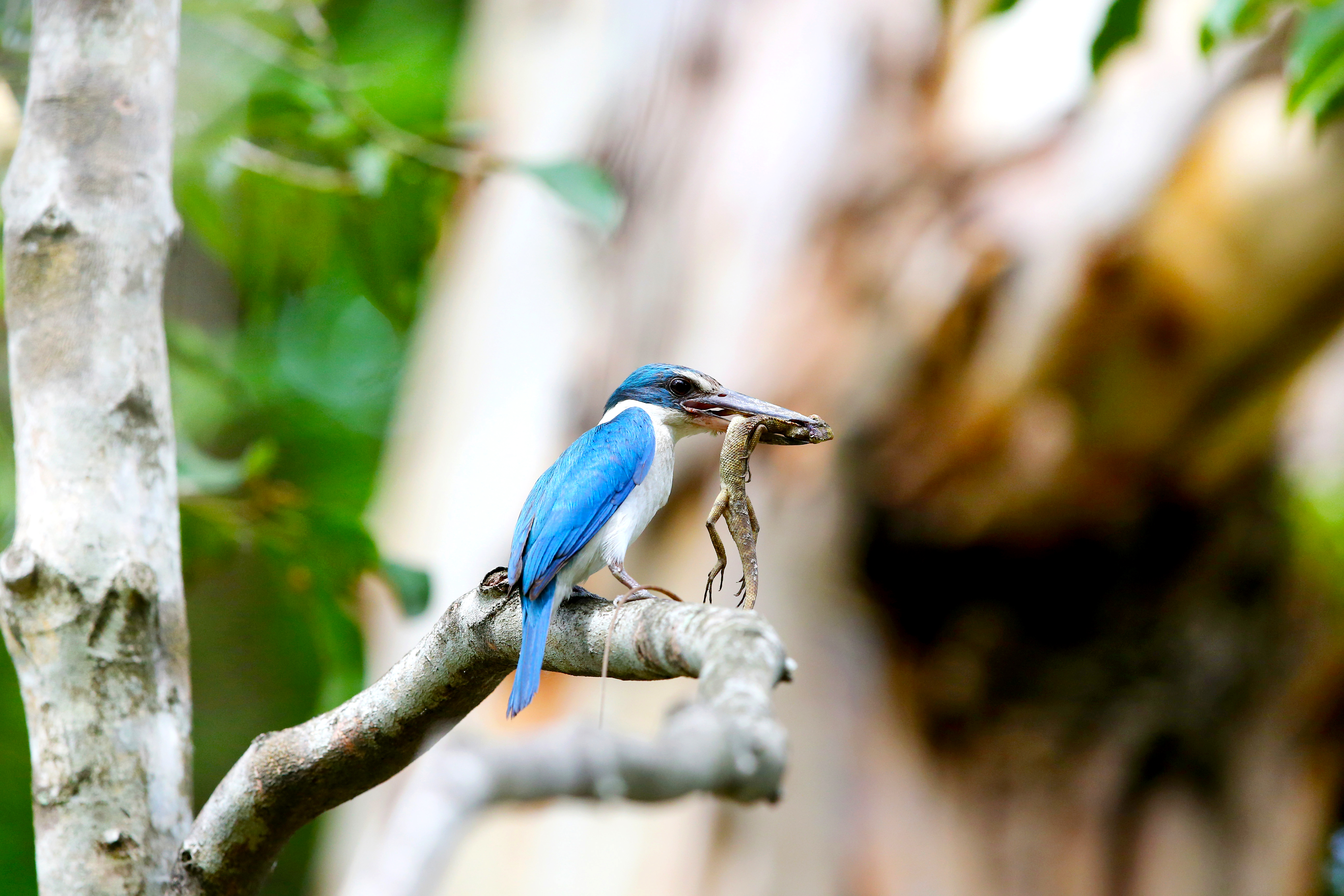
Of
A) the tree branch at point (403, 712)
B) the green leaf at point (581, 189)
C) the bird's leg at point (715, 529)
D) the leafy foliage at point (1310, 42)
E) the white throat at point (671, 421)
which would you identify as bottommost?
the tree branch at point (403, 712)

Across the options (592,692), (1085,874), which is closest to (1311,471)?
(1085,874)

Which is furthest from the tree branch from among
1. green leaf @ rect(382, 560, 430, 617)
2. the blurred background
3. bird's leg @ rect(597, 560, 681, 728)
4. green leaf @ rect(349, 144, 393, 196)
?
green leaf @ rect(349, 144, 393, 196)

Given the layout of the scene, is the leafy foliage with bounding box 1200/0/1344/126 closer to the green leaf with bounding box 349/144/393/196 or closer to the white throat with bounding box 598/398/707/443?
the white throat with bounding box 598/398/707/443

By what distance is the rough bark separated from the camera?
141 centimetres

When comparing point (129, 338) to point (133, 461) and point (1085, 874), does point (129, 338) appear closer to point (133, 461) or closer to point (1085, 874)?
point (133, 461)

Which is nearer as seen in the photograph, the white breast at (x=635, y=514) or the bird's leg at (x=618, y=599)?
the bird's leg at (x=618, y=599)

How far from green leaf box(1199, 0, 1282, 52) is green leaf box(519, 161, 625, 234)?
53.9 inches

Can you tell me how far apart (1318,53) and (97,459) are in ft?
6.97

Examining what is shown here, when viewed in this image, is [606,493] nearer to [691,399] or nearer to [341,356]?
[691,399]

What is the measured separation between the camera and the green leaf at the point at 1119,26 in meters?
2.34

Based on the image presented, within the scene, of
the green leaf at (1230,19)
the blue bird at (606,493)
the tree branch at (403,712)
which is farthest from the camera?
the green leaf at (1230,19)

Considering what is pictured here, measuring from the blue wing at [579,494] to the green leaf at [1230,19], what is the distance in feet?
4.88

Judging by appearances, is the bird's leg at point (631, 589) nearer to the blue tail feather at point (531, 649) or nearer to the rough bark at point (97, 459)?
the blue tail feather at point (531, 649)

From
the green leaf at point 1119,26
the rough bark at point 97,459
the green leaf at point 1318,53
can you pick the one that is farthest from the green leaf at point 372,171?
the green leaf at point 1318,53
